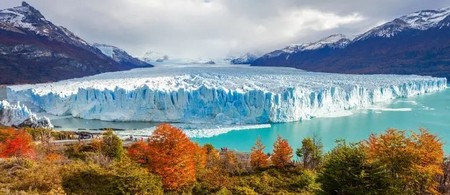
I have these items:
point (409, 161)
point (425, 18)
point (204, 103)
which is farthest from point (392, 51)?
point (409, 161)

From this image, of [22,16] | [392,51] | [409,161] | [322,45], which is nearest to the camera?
[409,161]

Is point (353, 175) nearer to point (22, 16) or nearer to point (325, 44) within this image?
point (22, 16)

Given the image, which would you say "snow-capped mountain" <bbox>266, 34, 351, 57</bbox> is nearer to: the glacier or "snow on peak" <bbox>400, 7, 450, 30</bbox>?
"snow on peak" <bbox>400, 7, 450, 30</bbox>

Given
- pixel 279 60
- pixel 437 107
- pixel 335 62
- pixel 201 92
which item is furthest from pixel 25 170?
pixel 279 60

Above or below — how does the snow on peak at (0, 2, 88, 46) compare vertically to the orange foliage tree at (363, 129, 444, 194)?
above

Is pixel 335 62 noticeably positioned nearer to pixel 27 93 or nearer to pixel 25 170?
pixel 27 93

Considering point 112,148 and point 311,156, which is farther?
point 112,148

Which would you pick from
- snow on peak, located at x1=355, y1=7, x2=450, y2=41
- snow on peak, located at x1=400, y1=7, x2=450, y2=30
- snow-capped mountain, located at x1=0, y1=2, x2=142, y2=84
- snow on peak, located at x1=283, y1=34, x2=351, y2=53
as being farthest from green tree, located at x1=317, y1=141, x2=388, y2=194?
snow on peak, located at x1=283, y1=34, x2=351, y2=53
